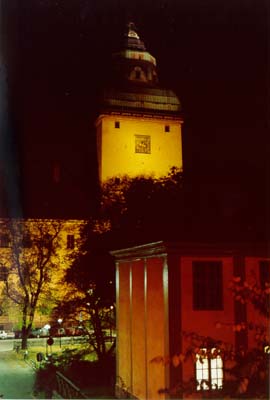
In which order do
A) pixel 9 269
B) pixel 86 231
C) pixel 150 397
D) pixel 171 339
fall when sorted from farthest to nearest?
1. pixel 9 269
2. pixel 86 231
3. pixel 150 397
4. pixel 171 339

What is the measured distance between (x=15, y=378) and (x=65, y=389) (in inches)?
245

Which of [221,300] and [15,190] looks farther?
[15,190]

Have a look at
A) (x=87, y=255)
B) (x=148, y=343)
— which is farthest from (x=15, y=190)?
(x=148, y=343)

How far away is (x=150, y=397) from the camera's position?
617 inches

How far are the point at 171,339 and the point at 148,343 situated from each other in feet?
5.80

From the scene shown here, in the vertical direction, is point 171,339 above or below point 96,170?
below

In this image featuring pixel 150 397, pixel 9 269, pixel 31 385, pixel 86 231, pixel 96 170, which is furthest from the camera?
pixel 96 170

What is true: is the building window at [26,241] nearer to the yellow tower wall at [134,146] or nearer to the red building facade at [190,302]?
the yellow tower wall at [134,146]

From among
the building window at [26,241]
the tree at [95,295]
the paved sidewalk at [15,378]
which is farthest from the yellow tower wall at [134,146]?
the paved sidewalk at [15,378]

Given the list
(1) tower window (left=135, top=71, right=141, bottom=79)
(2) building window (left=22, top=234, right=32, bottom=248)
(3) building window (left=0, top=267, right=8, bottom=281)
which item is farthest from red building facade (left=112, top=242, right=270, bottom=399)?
(1) tower window (left=135, top=71, right=141, bottom=79)

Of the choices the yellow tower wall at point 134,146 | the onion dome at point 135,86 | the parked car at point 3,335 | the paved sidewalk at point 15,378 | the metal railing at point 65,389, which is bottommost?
the paved sidewalk at point 15,378

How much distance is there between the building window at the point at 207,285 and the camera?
597 inches

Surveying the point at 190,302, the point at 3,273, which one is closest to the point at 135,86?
the point at 3,273

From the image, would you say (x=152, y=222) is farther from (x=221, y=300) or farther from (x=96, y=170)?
(x=96, y=170)
